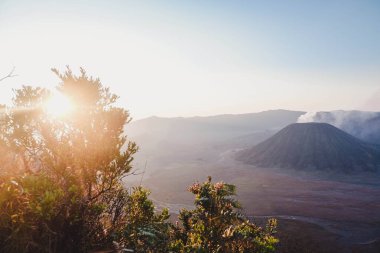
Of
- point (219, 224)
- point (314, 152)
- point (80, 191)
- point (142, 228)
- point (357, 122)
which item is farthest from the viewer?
point (357, 122)

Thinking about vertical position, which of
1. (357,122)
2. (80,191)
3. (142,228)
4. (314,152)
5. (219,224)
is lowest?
(314,152)

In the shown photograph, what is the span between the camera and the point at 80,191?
5434mm

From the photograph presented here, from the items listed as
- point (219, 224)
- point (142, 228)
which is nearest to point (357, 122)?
point (219, 224)

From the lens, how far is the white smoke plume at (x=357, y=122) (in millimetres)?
122312

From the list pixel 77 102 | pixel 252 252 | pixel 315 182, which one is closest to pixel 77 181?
pixel 77 102

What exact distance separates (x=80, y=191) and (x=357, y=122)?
148635 millimetres

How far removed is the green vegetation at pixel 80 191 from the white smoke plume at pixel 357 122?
416 ft

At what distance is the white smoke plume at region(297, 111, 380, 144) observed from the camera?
12231 centimetres

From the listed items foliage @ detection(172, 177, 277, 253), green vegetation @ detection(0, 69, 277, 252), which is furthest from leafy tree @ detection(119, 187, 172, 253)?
foliage @ detection(172, 177, 277, 253)

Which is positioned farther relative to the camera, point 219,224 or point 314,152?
point 314,152

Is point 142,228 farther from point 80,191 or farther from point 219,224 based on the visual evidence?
point 219,224

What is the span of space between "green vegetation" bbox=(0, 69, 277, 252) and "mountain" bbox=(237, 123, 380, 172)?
7770 cm

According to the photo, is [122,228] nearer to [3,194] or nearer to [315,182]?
[3,194]

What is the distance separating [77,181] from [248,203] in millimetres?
45432
